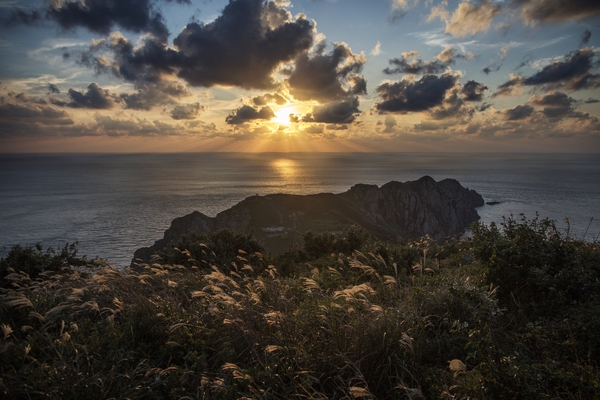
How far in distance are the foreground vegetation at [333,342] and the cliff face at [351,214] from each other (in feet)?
68.6

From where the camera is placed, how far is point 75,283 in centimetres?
739

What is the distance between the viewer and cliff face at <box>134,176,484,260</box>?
47.9 m

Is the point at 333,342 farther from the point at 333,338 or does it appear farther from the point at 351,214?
the point at 351,214

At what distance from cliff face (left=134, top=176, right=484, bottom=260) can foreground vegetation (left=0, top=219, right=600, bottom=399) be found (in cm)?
2090

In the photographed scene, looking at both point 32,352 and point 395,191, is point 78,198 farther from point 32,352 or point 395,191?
point 32,352

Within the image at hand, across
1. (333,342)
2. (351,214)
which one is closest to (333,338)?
(333,342)

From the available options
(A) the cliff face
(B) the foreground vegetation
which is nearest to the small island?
(B) the foreground vegetation

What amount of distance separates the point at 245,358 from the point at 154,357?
4.75ft

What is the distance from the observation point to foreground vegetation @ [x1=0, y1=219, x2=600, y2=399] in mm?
3771

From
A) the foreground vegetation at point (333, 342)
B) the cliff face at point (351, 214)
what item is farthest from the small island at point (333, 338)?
the cliff face at point (351, 214)

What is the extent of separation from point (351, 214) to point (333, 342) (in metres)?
61.3

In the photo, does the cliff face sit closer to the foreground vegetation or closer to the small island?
the small island

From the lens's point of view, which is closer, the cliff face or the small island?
the small island

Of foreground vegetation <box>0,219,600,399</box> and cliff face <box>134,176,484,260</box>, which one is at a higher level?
foreground vegetation <box>0,219,600,399</box>
